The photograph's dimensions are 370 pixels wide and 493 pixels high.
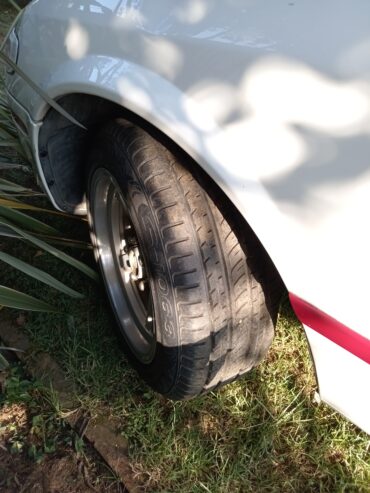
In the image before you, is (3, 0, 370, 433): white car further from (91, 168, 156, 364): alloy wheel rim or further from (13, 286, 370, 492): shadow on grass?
(13, 286, 370, 492): shadow on grass

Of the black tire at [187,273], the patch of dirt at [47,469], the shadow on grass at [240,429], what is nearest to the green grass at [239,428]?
the shadow on grass at [240,429]

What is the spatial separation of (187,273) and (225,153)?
374mm

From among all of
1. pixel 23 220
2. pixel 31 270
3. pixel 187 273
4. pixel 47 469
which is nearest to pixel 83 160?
pixel 23 220

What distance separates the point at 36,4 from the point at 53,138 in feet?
1.39

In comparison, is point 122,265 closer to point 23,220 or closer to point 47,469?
point 23,220

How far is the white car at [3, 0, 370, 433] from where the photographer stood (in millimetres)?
1095

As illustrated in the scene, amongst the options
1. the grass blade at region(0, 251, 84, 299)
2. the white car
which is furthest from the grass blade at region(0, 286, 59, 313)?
the white car

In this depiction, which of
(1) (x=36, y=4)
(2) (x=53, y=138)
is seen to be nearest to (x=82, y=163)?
(2) (x=53, y=138)

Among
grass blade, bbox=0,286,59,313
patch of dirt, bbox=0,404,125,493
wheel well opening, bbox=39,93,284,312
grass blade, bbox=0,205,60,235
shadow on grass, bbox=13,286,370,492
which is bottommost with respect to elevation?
→ patch of dirt, bbox=0,404,125,493

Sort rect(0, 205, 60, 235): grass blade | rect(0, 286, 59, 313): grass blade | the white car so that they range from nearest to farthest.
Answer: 1. the white car
2. rect(0, 286, 59, 313): grass blade
3. rect(0, 205, 60, 235): grass blade

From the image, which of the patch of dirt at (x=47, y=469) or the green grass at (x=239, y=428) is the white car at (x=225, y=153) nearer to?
the green grass at (x=239, y=428)

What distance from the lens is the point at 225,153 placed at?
1227 mm

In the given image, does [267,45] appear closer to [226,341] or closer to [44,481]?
[226,341]

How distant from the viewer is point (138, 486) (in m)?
1.76
